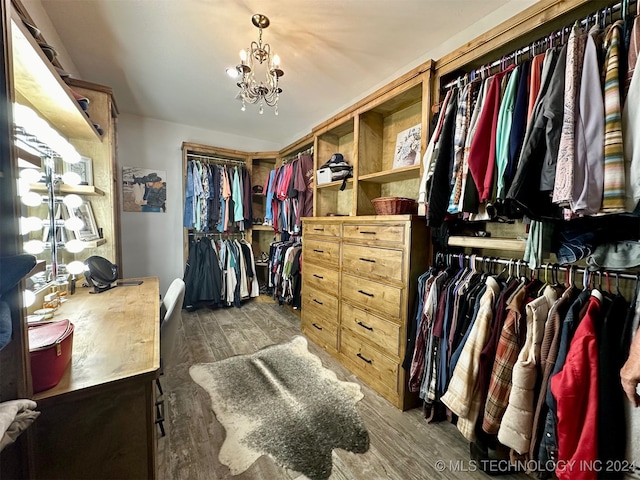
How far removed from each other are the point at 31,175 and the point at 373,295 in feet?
6.98

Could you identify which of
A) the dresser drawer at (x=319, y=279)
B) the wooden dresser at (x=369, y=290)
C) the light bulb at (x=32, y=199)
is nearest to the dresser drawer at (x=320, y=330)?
the wooden dresser at (x=369, y=290)

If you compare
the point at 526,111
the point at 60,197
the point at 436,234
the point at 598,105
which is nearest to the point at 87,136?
the point at 60,197

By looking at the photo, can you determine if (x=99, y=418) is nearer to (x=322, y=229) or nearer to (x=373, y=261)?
(x=373, y=261)

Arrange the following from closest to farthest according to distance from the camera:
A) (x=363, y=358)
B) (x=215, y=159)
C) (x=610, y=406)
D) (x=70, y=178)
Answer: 1. (x=610, y=406)
2. (x=70, y=178)
3. (x=363, y=358)
4. (x=215, y=159)

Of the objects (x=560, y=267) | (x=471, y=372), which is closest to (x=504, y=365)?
(x=471, y=372)

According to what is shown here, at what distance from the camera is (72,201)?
180cm

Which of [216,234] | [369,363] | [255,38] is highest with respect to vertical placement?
[255,38]

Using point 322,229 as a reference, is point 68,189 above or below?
above

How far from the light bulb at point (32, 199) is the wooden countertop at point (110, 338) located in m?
0.59

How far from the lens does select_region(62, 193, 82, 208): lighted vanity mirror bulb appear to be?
69.1 inches

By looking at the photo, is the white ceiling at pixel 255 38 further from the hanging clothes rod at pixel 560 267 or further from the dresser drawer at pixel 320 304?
the dresser drawer at pixel 320 304

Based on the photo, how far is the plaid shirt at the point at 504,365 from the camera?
1.19 metres

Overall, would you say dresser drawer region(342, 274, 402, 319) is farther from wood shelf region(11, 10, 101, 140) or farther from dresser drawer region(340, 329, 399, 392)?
wood shelf region(11, 10, 101, 140)

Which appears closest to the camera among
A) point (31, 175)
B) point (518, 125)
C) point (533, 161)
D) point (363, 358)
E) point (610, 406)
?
point (610, 406)
